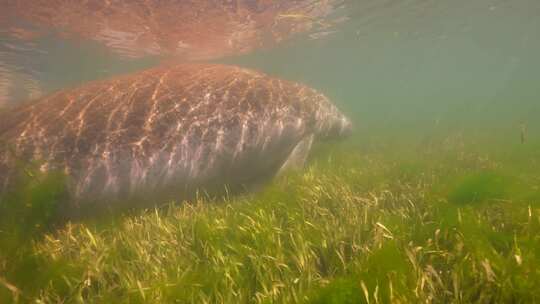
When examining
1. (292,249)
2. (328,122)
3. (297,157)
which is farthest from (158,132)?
(328,122)

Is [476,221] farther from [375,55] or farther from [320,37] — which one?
[375,55]

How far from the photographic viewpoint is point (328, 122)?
11.3 meters

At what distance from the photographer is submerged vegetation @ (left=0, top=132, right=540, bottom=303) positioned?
360 centimetres

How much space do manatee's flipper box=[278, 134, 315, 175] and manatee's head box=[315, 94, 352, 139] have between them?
3.17 feet

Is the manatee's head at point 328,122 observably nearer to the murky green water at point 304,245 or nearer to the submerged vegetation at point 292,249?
the murky green water at point 304,245

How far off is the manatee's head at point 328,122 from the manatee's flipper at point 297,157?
0.97 metres

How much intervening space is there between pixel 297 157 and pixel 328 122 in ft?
7.81

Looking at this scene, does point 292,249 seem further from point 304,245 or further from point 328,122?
point 328,122

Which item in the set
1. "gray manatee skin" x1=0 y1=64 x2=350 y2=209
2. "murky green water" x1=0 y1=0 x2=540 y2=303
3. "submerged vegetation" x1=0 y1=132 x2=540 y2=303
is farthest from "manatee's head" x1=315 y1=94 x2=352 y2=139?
"submerged vegetation" x1=0 y1=132 x2=540 y2=303

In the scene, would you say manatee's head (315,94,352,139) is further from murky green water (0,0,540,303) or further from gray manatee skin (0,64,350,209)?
murky green water (0,0,540,303)

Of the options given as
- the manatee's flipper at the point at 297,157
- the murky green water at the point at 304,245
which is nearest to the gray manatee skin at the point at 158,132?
the manatee's flipper at the point at 297,157

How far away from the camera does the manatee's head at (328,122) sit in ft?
35.4

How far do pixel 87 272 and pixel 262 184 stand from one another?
4.57 m

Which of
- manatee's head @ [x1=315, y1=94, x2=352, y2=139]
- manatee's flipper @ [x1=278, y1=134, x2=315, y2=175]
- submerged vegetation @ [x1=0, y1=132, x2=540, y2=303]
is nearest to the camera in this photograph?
submerged vegetation @ [x1=0, y1=132, x2=540, y2=303]
